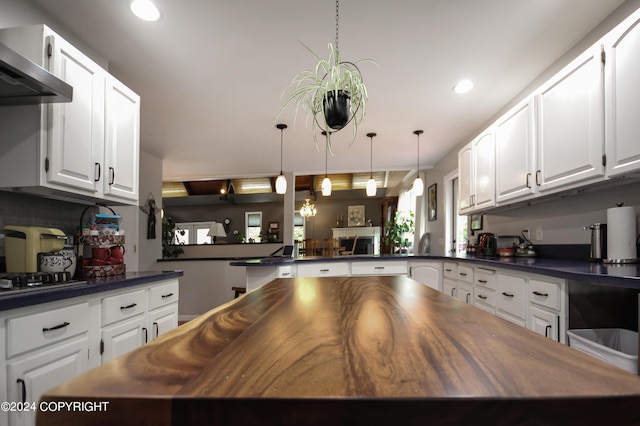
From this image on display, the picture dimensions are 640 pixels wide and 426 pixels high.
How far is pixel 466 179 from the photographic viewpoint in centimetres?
375

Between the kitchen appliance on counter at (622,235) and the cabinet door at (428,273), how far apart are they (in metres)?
1.89

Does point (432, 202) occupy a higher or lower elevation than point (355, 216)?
higher

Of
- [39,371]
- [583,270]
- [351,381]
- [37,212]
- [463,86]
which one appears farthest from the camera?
[463,86]

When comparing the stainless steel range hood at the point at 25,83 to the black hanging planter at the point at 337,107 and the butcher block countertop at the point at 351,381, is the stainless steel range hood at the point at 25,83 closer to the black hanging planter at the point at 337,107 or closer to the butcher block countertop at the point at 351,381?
the black hanging planter at the point at 337,107

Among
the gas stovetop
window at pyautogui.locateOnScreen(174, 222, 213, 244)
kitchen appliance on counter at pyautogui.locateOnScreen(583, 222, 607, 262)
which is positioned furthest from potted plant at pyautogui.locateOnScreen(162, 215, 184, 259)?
kitchen appliance on counter at pyautogui.locateOnScreen(583, 222, 607, 262)

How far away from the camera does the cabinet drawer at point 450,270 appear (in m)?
3.33

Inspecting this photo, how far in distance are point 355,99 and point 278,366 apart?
1377mm

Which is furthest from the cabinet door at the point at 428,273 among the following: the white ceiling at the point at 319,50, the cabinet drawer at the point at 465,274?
the white ceiling at the point at 319,50

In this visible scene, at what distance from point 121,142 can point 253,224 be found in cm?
860

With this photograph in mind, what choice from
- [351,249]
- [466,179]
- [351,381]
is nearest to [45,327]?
[351,381]

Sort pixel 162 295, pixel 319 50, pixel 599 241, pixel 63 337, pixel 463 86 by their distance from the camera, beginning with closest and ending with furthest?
pixel 63 337
pixel 599 241
pixel 162 295
pixel 319 50
pixel 463 86

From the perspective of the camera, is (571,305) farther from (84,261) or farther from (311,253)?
(311,253)

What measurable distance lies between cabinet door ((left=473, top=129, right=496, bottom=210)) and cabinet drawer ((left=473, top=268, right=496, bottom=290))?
741 millimetres

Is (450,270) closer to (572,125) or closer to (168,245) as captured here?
(572,125)
